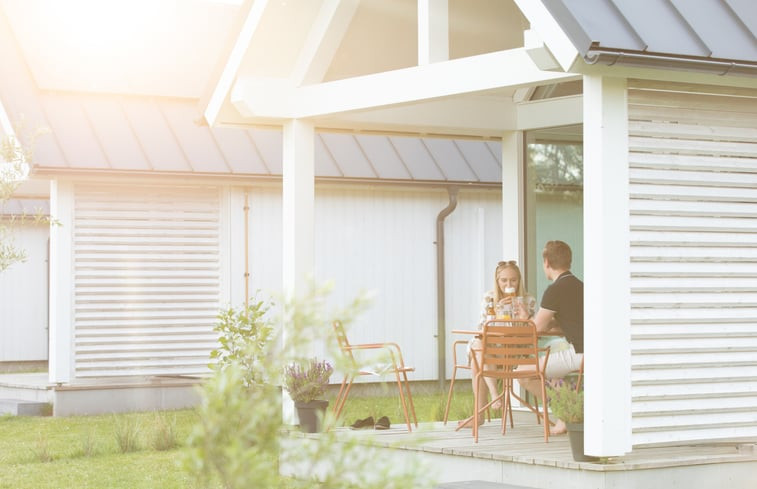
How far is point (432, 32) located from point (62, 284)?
25.7 ft

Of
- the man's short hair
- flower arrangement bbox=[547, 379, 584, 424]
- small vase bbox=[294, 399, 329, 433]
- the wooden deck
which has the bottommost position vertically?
the wooden deck

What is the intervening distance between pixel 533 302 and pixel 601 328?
9.38 feet

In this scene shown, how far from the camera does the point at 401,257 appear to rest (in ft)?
57.8

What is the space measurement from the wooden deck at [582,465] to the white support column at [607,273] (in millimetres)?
136

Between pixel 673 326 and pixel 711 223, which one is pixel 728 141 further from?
pixel 673 326

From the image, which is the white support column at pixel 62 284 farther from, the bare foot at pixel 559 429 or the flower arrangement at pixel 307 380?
the bare foot at pixel 559 429

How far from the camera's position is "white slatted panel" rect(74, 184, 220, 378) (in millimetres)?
15492

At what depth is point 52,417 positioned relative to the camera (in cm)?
1465

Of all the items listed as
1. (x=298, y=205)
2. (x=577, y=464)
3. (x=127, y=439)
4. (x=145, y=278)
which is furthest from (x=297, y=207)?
(x=145, y=278)

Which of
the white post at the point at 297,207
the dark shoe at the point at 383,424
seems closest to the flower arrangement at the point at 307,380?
the white post at the point at 297,207

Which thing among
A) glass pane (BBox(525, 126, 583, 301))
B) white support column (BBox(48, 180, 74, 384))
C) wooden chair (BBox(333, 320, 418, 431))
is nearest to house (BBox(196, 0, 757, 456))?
wooden chair (BBox(333, 320, 418, 431))

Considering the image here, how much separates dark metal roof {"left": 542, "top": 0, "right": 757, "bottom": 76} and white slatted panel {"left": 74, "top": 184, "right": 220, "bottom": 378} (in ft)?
31.6

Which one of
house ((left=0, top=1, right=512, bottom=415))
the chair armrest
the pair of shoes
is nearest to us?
the chair armrest

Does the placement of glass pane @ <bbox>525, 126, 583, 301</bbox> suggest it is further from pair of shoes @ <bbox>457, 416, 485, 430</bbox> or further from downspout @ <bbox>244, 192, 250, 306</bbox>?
downspout @ <bbox>244, 192, 250, 306</bbox>
